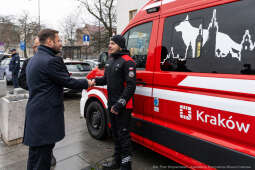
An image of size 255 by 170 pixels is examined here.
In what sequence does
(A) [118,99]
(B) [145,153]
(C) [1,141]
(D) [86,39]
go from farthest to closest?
(D) [86,39]
(C) [1,141]
(B) [145,153]
(A) [118,99]

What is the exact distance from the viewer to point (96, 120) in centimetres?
370

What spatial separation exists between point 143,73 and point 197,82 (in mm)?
846

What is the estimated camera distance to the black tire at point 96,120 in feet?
11.6

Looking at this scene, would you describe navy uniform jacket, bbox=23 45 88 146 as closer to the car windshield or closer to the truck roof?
the truck roof

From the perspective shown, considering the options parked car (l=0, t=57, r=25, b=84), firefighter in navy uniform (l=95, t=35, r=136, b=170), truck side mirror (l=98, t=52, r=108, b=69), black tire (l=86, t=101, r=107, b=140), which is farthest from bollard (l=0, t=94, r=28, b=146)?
parked car (l=0, t=57, r=25, b=84)

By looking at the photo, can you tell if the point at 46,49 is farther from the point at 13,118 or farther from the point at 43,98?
the point at 13,118

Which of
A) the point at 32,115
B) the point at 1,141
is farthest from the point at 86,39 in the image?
the point at 32,115

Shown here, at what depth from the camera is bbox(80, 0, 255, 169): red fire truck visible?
171 centimetres

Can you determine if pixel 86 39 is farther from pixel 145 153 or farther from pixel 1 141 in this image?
pixel 145 153

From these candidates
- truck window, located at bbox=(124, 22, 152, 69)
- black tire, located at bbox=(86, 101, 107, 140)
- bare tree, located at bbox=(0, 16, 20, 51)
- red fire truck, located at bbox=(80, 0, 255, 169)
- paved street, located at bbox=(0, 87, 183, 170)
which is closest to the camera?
red fire truck, located at bbox=(80, 0, 255, 169)

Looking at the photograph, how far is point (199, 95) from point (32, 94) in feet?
5.74

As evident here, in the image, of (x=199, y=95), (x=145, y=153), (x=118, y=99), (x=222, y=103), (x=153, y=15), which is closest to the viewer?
(x=222, y=103)

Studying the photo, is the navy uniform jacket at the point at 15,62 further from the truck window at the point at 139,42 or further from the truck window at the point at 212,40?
the truck window at the point at 212,40

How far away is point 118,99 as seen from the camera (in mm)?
2467
